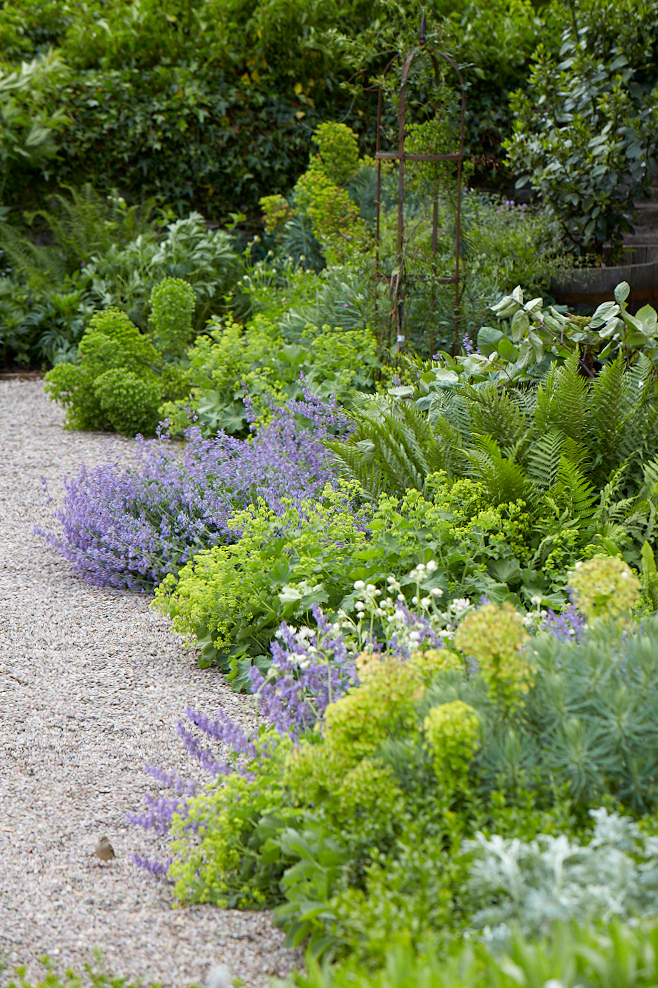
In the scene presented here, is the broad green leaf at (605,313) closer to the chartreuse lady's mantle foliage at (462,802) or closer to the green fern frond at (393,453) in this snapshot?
the green fern frond at (393,453)

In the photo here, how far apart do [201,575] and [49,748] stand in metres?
0.88

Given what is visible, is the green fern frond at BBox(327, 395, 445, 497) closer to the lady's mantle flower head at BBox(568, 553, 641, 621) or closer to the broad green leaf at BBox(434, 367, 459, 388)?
the broad green leaf at BBox(434, 367, 459, 388)

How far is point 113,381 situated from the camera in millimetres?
5578

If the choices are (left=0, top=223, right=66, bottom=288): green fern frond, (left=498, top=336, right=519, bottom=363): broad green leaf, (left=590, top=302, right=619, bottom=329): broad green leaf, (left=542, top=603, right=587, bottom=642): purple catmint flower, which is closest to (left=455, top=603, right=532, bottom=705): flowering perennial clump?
(left=542, top=603, right=587, bottom=642): purple catmint flower

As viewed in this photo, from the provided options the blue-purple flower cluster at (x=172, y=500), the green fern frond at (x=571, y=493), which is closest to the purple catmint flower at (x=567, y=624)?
the green fern frond at (x=571, y=493)

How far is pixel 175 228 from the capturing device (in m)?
7.62

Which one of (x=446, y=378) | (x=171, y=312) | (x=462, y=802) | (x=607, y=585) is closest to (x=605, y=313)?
(x=446, y=378)

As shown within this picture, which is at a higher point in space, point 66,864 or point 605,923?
point 605,923

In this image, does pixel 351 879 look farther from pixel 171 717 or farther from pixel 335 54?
pixel 335 54

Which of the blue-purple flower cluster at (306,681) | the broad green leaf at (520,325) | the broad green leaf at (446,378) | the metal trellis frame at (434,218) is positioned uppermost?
the metal trellis frame at (434,218)

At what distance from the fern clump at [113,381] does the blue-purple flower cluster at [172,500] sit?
5.01ft

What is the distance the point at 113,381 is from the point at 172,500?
1.95 meters

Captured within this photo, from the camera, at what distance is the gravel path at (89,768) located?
5.88ft

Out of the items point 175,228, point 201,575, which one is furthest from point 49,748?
point 175,228
